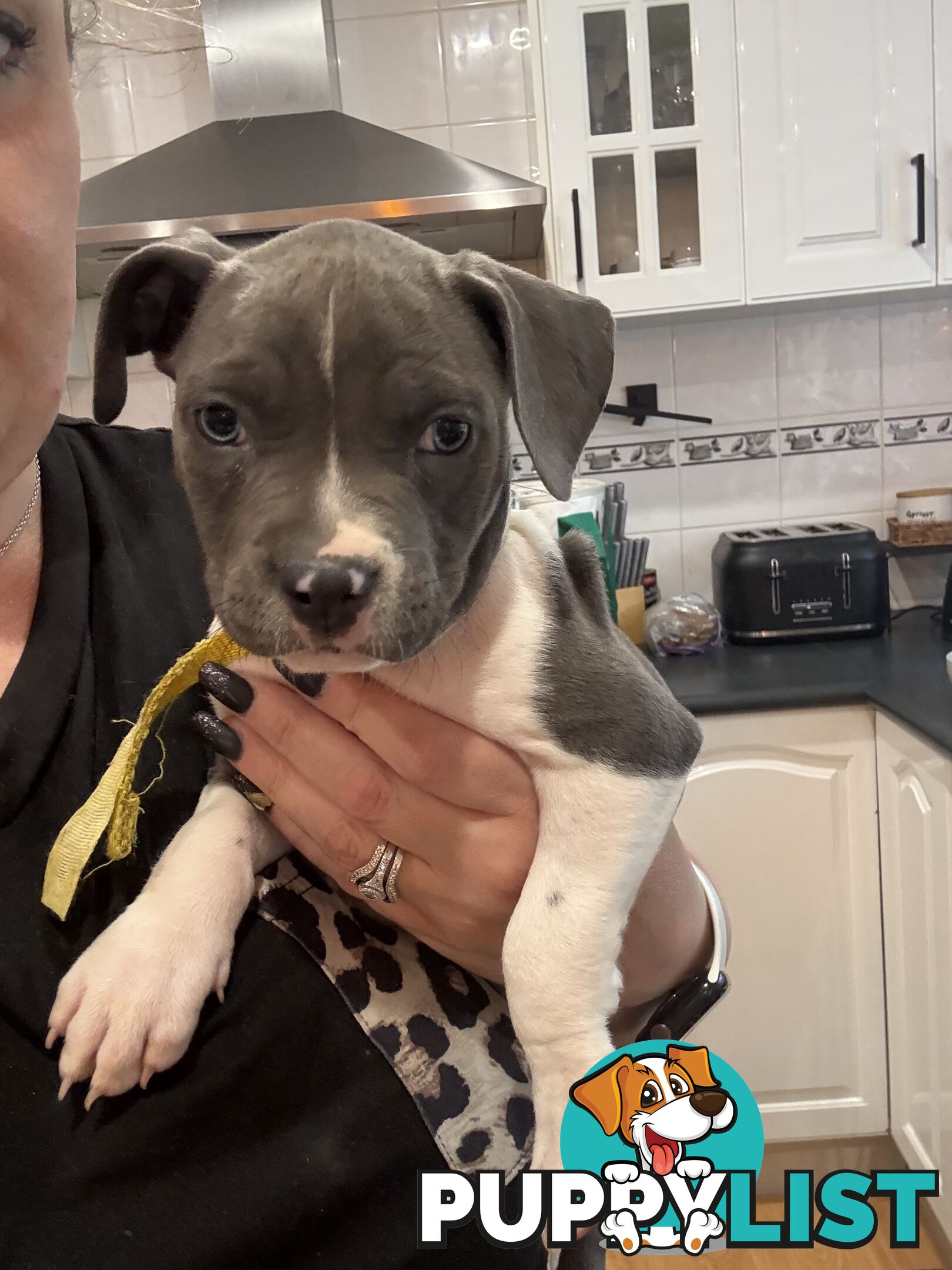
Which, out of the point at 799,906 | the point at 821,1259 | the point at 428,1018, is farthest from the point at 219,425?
the point at 799,906

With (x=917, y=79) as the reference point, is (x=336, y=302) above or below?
below

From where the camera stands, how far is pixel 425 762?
1020mm

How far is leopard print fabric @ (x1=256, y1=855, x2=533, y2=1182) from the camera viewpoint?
931 mm

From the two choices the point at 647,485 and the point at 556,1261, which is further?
the point at 647,485

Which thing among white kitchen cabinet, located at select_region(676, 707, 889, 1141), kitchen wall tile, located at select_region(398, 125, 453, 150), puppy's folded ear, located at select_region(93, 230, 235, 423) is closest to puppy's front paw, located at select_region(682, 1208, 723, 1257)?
puppy's folded ear, located at select_region(93, 230, 235, 423)

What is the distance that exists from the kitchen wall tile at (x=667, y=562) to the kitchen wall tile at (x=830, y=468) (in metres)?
0.42

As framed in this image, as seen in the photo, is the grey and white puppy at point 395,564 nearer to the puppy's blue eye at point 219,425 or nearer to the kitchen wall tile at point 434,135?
the puppy's blue eye at point 219,425

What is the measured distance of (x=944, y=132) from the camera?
2775 millimetres

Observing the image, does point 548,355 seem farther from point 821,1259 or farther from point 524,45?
point 524,45

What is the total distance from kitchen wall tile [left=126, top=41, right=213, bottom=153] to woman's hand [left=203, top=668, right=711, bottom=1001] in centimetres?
315

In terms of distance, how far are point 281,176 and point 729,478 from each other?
1873 mm

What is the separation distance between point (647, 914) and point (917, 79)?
2.82 meters

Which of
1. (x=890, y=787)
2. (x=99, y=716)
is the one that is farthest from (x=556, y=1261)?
(x=890, y=787)

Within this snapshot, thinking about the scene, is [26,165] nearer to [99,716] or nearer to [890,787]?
[99,716]
